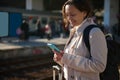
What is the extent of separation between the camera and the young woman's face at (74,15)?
243cm

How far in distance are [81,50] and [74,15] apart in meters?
0.26

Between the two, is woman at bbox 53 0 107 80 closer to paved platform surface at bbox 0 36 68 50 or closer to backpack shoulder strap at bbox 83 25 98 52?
backpack shoulder strap at bbox 83 25 98 52

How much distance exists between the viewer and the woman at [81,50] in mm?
2340

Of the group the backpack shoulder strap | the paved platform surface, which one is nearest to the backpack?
the backpack shoulder strap

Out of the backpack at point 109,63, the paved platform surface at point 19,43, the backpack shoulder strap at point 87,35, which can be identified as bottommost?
the paved platform surface at point 19,43

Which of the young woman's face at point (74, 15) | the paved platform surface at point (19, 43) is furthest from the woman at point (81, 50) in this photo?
the paved platform surface at point (19, 43)

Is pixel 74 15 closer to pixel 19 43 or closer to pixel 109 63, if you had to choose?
pixel 109 63

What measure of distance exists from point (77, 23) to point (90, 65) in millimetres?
341

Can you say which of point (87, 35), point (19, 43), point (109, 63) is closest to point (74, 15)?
point (87, 35)

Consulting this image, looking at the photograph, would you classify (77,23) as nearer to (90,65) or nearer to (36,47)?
(90,65)

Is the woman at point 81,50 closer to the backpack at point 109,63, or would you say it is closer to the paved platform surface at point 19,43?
the backpack at point 109,63

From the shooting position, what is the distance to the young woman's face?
7.96 ft

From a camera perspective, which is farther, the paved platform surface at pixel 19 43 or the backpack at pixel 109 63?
the paved platform surface at pixel 19 43

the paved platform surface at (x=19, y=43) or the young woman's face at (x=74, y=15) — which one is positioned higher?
the young woman's face at (x=74, y=15)
